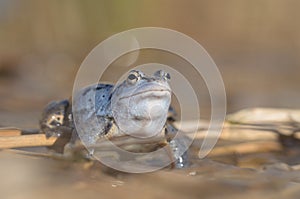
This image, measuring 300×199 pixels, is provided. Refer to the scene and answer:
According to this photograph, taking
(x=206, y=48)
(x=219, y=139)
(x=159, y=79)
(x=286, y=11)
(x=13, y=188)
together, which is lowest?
(x=13, y=188)

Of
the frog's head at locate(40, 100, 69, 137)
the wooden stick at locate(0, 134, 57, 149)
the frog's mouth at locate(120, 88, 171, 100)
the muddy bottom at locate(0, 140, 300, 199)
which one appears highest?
the frog's mouth at locate(120, 88, 171, 100)

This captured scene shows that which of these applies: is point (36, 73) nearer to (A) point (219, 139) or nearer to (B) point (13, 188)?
(A) point (219, 139)

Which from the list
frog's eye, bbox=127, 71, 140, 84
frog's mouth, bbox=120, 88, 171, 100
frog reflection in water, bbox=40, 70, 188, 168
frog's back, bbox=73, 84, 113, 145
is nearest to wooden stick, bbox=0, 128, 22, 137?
frog reflection in water, bbox=40, 70, 188, 168

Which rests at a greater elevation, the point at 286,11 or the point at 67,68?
the point at 286,11

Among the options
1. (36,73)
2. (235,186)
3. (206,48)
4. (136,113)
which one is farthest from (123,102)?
(206,48)

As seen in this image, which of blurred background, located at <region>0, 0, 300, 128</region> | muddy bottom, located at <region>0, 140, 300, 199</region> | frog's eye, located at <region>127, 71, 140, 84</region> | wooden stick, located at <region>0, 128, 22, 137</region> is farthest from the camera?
blurred background, located at <region>0, 0, 300, 128</region>

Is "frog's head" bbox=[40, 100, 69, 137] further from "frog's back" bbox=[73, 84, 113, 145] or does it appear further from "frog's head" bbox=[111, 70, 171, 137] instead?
"frog's head" bbox=[111, 70, 171, 137]

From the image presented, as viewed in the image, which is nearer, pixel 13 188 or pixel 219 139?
pixel 13 188

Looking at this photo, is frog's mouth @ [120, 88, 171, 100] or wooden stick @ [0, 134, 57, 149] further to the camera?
frog's mouth @ [120, 88, 171, 100]
